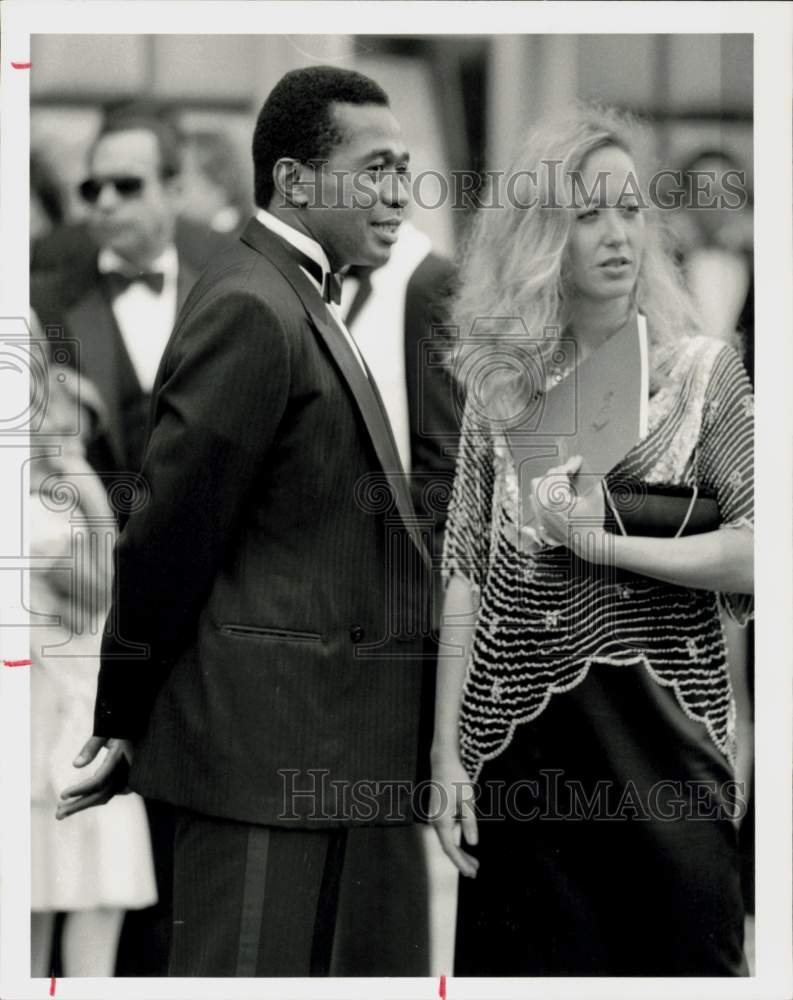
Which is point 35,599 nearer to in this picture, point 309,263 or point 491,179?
point 309,263

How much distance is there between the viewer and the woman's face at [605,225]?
3.61 meters

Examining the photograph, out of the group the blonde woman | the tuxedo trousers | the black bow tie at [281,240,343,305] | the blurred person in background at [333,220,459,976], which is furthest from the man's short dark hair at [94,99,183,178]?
the tuxedo trousers

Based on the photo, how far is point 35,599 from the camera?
12.0ft

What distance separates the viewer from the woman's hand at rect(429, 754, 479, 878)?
11.9 ft

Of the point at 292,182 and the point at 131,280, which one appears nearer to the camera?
the point at 292,182

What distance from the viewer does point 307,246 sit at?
346cm

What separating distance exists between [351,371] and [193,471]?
44 centimetres

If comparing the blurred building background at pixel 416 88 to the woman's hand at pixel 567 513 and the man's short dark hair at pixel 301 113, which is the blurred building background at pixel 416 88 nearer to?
the man's short dark hair at pixel 301 113

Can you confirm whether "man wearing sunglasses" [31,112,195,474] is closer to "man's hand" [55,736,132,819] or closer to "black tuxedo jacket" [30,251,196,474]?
"black tuxedo jacket" [30,251,196,474]

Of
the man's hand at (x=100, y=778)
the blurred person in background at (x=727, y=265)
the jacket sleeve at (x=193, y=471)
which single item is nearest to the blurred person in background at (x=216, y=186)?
the jacket sleeve at (x=193, y=471)

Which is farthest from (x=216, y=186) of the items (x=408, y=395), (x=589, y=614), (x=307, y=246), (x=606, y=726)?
(x=606, y=726)

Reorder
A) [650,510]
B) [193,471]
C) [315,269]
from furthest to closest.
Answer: [650,510] < [315,269] < [193,471]

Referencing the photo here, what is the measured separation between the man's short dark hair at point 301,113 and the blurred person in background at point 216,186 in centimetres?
5

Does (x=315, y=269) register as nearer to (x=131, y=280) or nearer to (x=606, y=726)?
(x=131, y=280)
